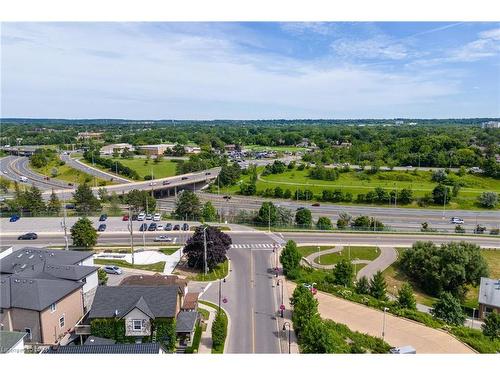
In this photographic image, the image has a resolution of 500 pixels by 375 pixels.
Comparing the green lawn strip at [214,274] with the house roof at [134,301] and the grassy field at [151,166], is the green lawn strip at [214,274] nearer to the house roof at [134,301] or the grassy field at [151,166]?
the house roof at [134,301]

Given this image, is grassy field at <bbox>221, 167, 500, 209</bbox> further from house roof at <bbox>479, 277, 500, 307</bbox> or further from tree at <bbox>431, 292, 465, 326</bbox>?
tree at <bbox>431, 292, 465, 326</bbox>

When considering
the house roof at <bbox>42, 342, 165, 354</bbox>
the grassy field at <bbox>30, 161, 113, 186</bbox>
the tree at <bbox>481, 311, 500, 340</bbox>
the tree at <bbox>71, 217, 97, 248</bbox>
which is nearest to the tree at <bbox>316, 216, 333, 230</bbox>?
the tree at <bbox>481, 311, 500, 340</bbox>

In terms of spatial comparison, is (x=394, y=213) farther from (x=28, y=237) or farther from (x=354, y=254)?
(x=28, y=237)

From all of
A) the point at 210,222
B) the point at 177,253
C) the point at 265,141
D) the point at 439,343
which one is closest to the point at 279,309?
the point at 439,343

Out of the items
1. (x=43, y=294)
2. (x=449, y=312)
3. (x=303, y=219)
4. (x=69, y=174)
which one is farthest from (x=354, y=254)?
(x=69, y=174)

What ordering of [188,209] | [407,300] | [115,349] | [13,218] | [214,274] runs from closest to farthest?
1. [115,349]
2. [407,300]
3. [214,274]
4. [13,218]
5. [188,209]

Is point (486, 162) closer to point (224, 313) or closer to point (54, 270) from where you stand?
→ point (224, 313)
